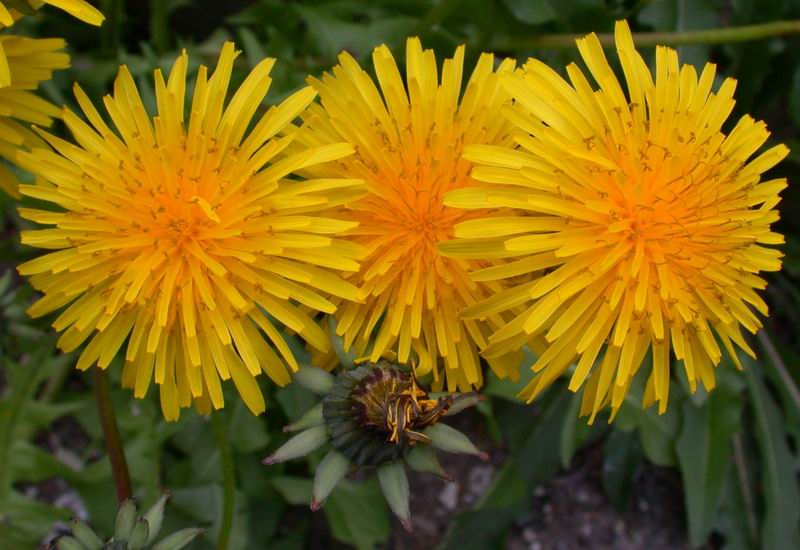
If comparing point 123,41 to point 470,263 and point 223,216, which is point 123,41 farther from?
point 470,263

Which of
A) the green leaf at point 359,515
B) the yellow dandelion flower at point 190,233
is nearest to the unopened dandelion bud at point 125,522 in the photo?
the yellow dandelion flower at point 190,233

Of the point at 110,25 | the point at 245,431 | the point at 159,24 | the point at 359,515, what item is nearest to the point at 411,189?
the point at 245,431

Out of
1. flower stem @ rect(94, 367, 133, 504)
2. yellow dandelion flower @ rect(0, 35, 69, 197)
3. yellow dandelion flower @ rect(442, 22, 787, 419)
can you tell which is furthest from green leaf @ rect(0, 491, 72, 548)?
yellow dandelion flower @ rect(442, 22, 787, 419)

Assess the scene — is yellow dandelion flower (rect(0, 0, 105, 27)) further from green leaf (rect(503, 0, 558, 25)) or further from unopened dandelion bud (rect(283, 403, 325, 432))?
green leaf (rect(503, 0, 558, 25))

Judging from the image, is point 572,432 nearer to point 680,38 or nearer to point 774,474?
point 774,474

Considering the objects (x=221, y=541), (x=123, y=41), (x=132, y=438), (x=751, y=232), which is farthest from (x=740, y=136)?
(x=123, y=41)

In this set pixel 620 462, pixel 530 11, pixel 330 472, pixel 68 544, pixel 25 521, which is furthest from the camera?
pixel 620 462
